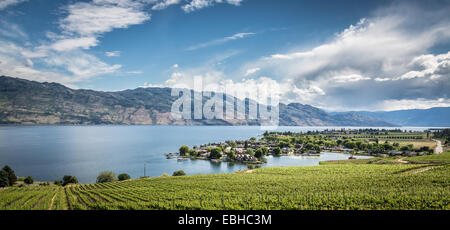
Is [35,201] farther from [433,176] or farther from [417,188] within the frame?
[433,176]

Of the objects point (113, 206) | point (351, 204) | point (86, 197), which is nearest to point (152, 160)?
point (86, 197)

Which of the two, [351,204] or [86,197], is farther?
[86,197]

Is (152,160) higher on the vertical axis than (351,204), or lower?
lower

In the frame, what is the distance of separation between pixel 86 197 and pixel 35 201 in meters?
6.09

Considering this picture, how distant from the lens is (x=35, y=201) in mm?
30422
